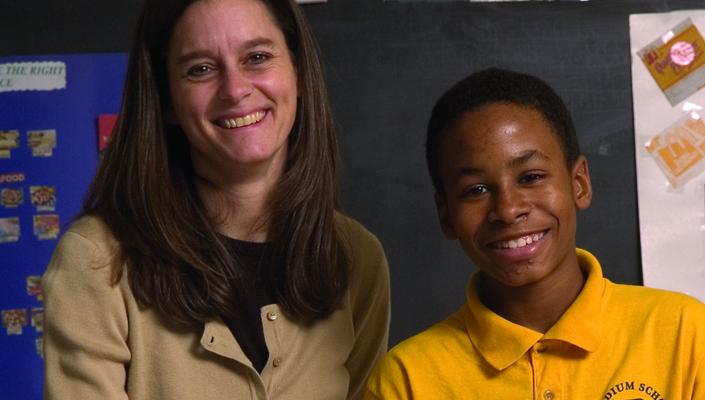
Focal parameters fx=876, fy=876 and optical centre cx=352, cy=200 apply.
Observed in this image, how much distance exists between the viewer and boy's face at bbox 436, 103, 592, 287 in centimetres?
113

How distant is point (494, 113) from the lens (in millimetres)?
1175

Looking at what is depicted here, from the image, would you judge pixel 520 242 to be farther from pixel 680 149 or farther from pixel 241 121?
pixel 680 149

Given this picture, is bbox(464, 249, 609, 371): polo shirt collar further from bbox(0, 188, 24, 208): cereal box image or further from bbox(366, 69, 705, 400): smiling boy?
bbox(0, 188, 24, 208): cereal box image

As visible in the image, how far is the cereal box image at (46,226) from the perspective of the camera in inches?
Result: 77.0

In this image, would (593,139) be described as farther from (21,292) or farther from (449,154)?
(21,292)

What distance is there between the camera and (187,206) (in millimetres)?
1388

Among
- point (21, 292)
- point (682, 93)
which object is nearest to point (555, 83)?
point (682, 93)

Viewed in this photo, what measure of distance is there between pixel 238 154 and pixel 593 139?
3.24 feet

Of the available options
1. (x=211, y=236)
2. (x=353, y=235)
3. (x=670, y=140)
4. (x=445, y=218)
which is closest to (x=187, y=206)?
(x=211, y=236)

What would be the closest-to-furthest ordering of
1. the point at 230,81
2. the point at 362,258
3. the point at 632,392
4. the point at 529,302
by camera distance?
the point at 632,392 → the point at 529,302 → the point at 230,81 → the point at 362,258

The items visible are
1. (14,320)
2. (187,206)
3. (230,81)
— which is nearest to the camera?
(230,81)

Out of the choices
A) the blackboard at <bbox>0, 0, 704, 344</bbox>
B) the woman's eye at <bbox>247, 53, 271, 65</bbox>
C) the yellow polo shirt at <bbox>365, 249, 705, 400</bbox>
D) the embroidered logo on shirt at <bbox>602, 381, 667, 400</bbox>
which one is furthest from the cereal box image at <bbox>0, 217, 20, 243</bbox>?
the embroidered logo on shirt at <bbox>602, 381, 667, 400</bbox>

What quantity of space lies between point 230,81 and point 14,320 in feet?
3.17

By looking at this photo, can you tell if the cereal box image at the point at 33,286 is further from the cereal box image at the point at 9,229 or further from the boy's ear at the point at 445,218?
the boy's ear at the point at 445,218
